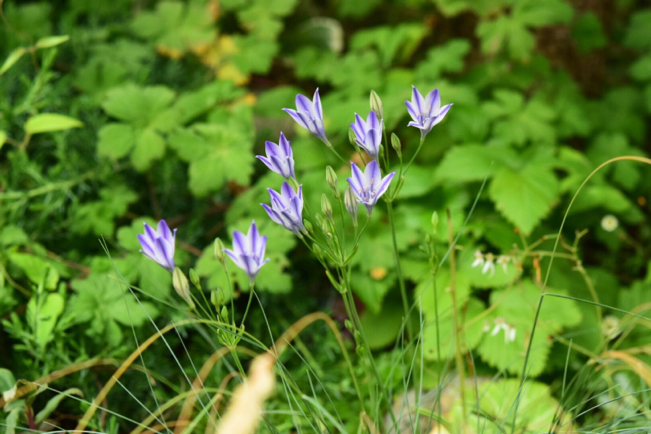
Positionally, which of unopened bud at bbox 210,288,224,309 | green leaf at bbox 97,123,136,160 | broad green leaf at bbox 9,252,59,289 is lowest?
broad green leaf at bbox 9,252,59,289

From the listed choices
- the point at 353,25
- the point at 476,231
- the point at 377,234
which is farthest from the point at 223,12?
the point at 476,231

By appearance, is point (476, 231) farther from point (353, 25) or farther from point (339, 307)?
point (353, 25)

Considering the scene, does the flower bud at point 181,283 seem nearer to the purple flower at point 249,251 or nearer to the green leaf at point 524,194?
the purple flower at point 249,251

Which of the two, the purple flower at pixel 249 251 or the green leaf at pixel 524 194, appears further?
the green leaf at pixel 524 194

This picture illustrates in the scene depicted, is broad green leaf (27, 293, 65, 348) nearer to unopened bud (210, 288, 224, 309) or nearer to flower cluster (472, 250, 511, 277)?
unopened bud (210, 288, 224, 309)

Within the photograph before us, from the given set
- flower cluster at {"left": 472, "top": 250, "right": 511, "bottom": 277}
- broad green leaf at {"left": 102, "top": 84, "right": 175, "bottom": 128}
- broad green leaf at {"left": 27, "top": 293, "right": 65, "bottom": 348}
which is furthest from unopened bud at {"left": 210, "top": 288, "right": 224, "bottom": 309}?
broad green leaf at {"left": 102, "top": 84, "right": 175, "bottom": 128}

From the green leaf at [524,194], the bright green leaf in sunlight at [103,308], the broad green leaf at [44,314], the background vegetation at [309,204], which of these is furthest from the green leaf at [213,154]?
the green leaf at [524,194]
